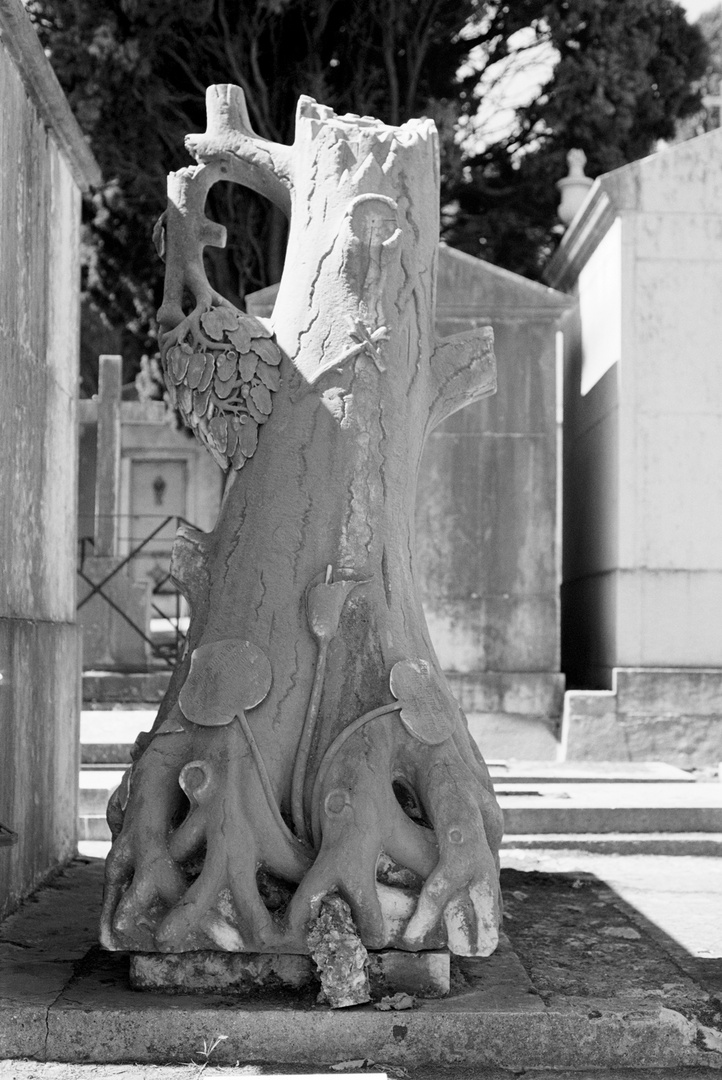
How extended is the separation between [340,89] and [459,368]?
10702mm

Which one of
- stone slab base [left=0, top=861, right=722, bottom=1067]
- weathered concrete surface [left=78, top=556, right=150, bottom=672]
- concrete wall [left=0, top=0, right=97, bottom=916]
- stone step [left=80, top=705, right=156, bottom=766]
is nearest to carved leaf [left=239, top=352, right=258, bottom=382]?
concrete wall [left=0, top=0, right=97, bottom=916]

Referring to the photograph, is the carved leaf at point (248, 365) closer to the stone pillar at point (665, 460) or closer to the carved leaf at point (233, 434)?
the carved leaf at point (233, 434)

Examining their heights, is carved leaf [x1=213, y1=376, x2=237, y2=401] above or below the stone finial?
below

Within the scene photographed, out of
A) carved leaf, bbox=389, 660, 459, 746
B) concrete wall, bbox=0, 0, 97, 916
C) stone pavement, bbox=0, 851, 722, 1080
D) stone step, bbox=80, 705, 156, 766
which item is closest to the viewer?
stone pavement, bbox=0, 851, 722, 1080

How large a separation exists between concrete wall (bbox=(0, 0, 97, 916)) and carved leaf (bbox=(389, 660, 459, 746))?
149 centimetres

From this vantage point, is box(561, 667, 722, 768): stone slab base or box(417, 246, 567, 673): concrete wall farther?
box(417, 246, 567, 673): concrete wall

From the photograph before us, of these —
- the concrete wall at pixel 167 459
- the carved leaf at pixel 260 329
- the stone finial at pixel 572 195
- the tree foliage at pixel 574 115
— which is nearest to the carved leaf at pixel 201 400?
the carved leaf at pixel 260 329

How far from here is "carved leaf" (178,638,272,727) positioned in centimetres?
380

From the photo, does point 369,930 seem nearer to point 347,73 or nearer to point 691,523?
point 691,523

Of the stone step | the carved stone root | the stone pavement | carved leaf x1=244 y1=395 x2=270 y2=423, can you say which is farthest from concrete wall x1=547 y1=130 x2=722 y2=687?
carved leaf x1=244 y1=395 x2=270 y2=423

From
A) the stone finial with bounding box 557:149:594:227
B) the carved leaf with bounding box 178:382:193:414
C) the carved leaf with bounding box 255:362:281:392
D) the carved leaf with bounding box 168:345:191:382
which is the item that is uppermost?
the stone finial with bounding box 557:149:594:227

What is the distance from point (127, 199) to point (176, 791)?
1153 centimetres

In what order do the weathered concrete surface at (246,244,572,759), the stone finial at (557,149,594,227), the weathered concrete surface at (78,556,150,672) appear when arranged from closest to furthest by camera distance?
the weathered concrete surface at (246,244,572,759) < the stone finial at (557,149,594,227) < the weathered concrete surface at (78,556,150,672)

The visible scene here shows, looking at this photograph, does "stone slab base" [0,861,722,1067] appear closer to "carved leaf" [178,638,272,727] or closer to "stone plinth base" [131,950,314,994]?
"stone plinth base" [131,950,314,994]
